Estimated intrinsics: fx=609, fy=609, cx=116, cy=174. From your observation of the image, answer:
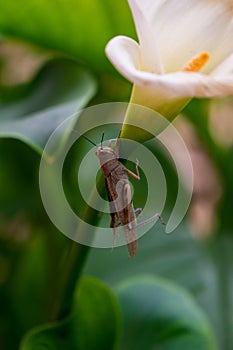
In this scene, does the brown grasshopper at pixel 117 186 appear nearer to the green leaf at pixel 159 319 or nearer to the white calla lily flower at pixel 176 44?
the white calla lily flower at pixel 176 44

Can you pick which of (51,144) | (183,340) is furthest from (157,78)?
(183,340)

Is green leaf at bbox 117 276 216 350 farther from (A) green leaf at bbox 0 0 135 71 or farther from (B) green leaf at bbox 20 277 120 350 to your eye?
(A) green leaf at bbox 0 0 135 71

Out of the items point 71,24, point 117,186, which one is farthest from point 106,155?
point 71,24

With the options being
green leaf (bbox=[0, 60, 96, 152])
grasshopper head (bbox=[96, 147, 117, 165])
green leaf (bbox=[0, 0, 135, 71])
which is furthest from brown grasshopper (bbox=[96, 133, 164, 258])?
green leaf (bbox=[0, 0, 135, 71])

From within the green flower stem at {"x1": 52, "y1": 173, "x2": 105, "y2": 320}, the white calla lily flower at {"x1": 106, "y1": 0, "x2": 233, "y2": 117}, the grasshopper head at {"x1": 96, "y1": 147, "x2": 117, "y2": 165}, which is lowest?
the green flower stem at {"x1": 52, "y1": 173, "x2": 105, "y2": 320}

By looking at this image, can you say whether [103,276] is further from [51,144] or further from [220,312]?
[51,144]

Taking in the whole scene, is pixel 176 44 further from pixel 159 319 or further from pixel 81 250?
pixel 159 319
